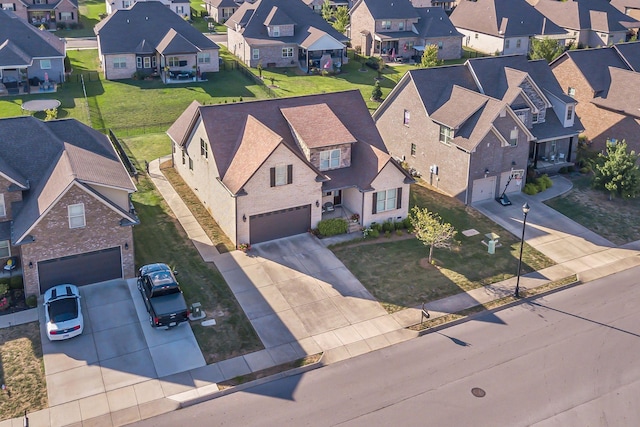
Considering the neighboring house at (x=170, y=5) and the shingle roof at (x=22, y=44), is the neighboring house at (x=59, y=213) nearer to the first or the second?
the shingle roof at (x=22, y=44)

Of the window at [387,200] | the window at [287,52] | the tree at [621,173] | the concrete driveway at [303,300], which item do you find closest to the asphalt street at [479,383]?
the concrete driveway at [303,300]

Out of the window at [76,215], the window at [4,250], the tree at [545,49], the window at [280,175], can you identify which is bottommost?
the window at [4,250]

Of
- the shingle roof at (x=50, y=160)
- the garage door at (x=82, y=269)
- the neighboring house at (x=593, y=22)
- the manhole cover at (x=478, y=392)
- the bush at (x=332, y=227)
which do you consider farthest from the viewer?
the neighboring house at (x=593, y=22)

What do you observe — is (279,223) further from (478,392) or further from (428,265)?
(478,392)

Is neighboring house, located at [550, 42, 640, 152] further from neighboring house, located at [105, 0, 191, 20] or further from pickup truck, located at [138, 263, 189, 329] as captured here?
neighboring house, located at [105, 0, 191, 20]

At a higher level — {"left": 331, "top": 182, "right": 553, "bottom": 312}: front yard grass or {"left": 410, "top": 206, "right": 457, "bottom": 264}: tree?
{"left": 410, "top": 206, "right": 457, "bottom": 264}: tree

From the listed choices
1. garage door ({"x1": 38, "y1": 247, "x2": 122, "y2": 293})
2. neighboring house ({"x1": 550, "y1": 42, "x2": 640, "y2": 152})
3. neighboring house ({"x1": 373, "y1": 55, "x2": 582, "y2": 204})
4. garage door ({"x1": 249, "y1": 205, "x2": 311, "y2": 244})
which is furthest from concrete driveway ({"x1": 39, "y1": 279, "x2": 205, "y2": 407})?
neighboring house ({"x1": 550, "y1": 42, "x2": 640, "y2": 152})

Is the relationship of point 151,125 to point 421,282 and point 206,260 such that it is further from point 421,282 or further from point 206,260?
point 421,282
